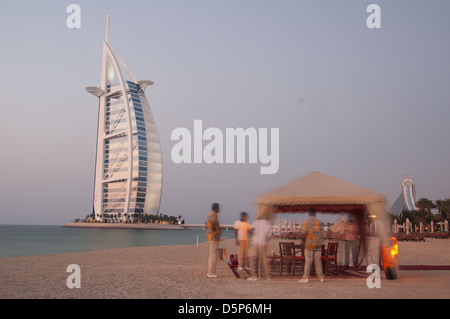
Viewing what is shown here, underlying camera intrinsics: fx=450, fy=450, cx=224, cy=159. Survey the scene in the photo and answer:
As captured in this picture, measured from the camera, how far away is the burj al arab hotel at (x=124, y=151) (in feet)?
406

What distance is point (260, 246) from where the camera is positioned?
1037cm

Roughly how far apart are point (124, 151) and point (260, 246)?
12223 centimetres

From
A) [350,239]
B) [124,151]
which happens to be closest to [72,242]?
[350,239]

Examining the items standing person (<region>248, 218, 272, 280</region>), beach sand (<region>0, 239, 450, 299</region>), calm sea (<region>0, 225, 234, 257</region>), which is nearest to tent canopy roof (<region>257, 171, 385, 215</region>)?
standing person (<region>248, 218, 272, 280</region>)

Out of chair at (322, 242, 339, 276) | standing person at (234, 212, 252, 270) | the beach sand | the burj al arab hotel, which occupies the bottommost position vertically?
the beach sand

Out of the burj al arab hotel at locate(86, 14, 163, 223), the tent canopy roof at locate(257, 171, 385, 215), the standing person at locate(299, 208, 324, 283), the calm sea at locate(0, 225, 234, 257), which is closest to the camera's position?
the standing person at locate(299, 208, 324, 283)

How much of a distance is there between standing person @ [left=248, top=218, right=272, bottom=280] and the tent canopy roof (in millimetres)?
295

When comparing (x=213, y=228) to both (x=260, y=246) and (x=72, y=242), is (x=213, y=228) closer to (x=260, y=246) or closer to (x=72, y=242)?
(x=260, y=246)

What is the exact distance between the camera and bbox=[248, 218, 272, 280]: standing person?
10320 millimetres

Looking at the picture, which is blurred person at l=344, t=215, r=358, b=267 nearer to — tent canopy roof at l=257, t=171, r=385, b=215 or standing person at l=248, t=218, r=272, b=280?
tent canopy roof at l=257, t=171, r=385, b=215

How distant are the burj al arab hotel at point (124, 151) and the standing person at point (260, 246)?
11023 centimetres

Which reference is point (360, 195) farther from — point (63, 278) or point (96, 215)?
point (96, 215)
